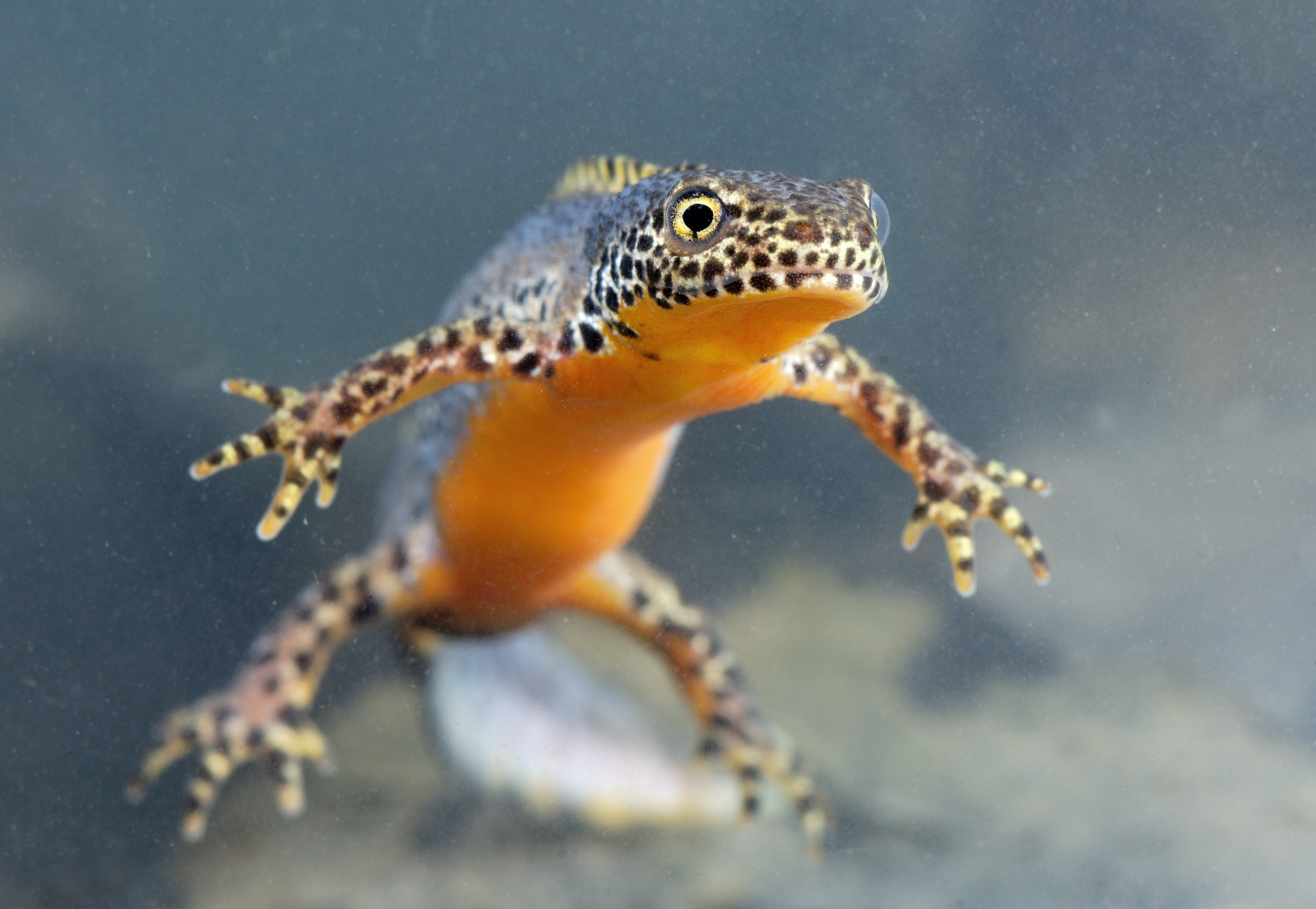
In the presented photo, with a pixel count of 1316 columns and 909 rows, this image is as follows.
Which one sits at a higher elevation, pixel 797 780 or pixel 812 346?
pixel 812 346

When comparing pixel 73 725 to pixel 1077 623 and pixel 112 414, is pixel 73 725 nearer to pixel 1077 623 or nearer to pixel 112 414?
pixel 112 414

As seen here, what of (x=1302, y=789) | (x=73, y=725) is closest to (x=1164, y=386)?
(x=1302, y=789)

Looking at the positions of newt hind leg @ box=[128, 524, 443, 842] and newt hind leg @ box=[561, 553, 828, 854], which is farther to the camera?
newt hind leg @ box=[561, 553, 828, 854]

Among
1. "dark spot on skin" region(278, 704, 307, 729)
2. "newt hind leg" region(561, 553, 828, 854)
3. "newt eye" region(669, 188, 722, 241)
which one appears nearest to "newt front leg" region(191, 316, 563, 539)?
"newt eye" region(669, 188, 722, 241)

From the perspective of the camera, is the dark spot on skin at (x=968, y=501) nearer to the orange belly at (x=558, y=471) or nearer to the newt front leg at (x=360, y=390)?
the orange belly at (x=558, y=471)

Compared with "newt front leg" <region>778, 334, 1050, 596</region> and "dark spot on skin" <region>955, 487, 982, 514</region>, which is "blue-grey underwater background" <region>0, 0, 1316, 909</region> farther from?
"dark spot on skin" <region>955, 487, 982, 514</region>

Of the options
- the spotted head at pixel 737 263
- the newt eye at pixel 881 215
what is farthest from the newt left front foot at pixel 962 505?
the spotted head at pixel 737 263
